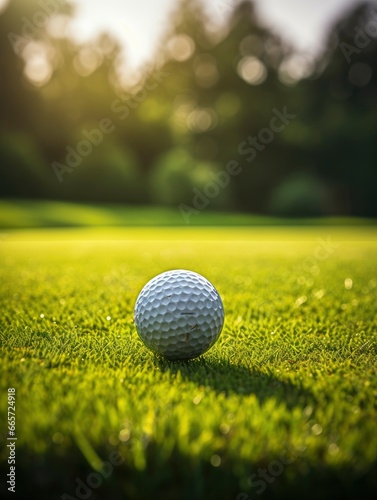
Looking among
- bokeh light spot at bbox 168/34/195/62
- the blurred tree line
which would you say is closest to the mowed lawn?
the blurred tree line

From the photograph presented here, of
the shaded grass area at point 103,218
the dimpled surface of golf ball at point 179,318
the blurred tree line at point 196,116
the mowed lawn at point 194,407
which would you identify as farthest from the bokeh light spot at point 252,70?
the dimpled surface of golf ball at point 179,318

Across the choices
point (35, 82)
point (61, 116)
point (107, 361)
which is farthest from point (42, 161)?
point (107, 361)

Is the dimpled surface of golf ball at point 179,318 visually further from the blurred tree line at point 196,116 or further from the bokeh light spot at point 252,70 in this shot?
the bokeh light spot at point 252,70

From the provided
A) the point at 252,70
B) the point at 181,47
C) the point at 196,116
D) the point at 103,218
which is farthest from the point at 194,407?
the point at 181,47

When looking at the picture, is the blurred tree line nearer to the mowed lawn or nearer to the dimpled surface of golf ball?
the mowed lawn

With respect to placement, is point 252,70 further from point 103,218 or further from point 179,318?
point 179,318

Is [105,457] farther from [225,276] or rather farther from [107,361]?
A: [225,276]
